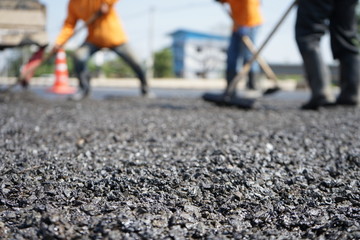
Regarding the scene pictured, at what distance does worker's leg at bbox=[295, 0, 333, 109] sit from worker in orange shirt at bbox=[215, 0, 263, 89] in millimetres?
1481

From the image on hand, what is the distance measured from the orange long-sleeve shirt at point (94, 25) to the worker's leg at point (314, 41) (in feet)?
8.10

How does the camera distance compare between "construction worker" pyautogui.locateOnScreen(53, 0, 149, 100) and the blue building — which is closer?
"construction worker" pyautogui.locateOnScreen(53, 0, 149, 100)

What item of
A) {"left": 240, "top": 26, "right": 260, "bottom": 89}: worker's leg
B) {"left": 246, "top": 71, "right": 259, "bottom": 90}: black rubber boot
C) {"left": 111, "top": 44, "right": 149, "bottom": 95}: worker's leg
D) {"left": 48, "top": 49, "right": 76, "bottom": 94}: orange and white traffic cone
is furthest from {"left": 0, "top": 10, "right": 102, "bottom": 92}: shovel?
{"left": 48, "top": 49, "right": 76, "bottom": 94}: orange and white traffic cone

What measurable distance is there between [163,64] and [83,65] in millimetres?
35074

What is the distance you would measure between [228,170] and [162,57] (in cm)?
3977

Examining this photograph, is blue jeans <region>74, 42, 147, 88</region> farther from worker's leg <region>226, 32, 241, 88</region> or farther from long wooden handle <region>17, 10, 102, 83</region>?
worker's leg <region>226, 32, 241, 88</region>

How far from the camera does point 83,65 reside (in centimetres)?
546

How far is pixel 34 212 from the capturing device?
1.17 meters

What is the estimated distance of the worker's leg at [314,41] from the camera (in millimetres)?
3705

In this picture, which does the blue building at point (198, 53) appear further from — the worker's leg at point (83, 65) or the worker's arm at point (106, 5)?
the worker's arm at point (106, 5)

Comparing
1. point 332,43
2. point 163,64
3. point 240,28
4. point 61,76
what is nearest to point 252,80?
point 240,28

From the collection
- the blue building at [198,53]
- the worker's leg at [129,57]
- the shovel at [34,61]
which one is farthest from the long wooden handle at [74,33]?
the blue building at [198,53]

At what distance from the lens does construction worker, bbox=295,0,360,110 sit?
3.74 meters

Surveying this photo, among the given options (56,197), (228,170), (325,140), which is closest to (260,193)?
(228,170)
